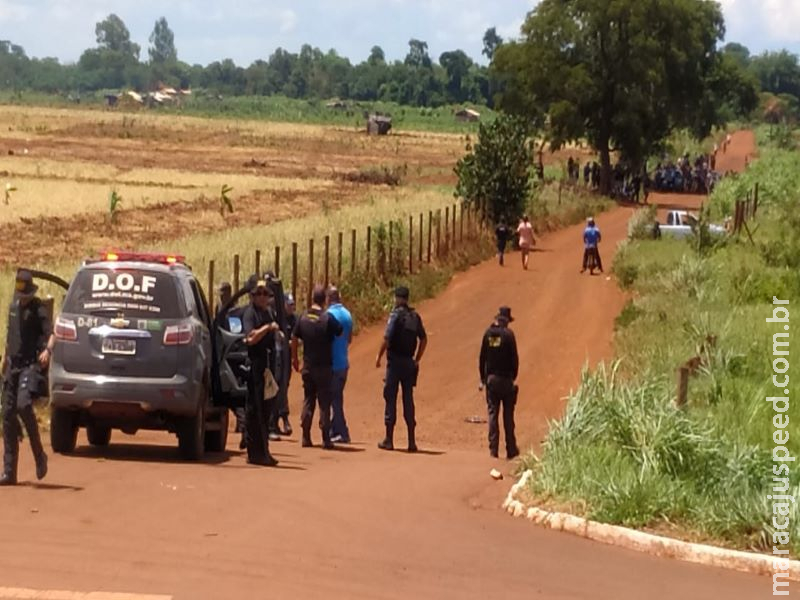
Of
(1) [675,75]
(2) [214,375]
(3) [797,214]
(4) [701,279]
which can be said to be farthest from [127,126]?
(2) [214,375]

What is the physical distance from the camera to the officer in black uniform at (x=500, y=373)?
682 inches

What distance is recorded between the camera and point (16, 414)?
43.2ft

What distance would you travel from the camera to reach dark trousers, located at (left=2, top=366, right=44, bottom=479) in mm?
13047

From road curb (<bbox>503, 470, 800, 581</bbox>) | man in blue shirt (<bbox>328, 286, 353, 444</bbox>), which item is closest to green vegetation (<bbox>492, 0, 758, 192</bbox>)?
man in blue shirt (<bbox>328, 286, 353, 444</bbox>)

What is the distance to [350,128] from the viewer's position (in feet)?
466

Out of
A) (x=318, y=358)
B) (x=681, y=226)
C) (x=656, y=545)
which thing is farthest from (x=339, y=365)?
(x=681, y=226)

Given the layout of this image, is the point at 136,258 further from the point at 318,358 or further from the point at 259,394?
the point at 318,358

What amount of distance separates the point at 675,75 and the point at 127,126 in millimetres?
62892

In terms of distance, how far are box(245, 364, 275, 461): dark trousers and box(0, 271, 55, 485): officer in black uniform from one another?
230 centimetres

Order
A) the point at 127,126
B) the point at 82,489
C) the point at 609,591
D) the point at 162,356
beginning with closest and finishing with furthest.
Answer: the point at 609,591
the point at 82,489
the point at 162,356
the point at 127,126

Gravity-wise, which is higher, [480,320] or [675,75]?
[675,75]

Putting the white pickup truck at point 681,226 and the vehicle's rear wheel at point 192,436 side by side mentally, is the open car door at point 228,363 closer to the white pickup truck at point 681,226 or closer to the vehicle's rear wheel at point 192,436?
the vehicle's rear wheel at point 192,436

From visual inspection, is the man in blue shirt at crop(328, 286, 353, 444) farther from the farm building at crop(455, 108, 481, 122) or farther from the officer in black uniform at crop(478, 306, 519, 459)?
the farm building at crop(455, 108, 481, 122)

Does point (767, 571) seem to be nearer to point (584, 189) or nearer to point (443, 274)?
point (443, 274)
